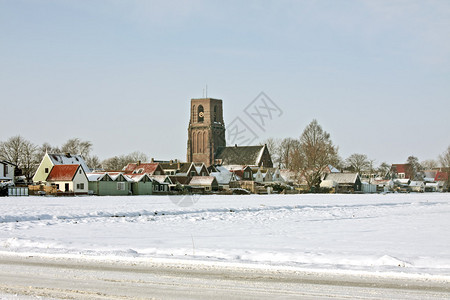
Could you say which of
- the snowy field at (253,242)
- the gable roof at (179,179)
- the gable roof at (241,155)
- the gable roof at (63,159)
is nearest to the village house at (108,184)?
the gable roof at (63,159)

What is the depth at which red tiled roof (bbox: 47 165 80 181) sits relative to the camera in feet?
263

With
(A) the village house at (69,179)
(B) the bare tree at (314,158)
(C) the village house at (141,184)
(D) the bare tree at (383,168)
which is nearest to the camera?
(A) the village house at (69,179)

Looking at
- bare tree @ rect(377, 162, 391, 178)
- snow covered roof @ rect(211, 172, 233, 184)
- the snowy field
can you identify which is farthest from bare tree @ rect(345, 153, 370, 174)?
the snowy field

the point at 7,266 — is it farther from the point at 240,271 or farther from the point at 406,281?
the point at 406,281

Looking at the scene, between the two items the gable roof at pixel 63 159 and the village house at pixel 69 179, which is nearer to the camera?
the village house at pixel 69 179

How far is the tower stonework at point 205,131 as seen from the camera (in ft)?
523

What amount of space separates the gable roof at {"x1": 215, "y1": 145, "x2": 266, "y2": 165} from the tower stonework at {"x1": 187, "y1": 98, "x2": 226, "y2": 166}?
2742 mm

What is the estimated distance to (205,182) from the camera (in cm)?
10156

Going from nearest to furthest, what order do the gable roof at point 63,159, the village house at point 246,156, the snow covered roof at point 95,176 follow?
the snow covered roof at point 95,176
the gable roof at point 63,159
the village house at point 246,156

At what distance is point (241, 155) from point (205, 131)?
13.2 metres

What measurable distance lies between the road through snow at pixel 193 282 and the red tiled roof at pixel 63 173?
227ft

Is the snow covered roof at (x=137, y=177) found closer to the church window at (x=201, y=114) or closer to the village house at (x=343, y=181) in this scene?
the village house at (x=343, y=181)

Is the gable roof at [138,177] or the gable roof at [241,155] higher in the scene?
the gable roof at [241,155]

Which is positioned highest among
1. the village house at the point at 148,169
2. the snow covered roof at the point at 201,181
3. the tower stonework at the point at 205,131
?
the tower stonework at the point at 205,131
